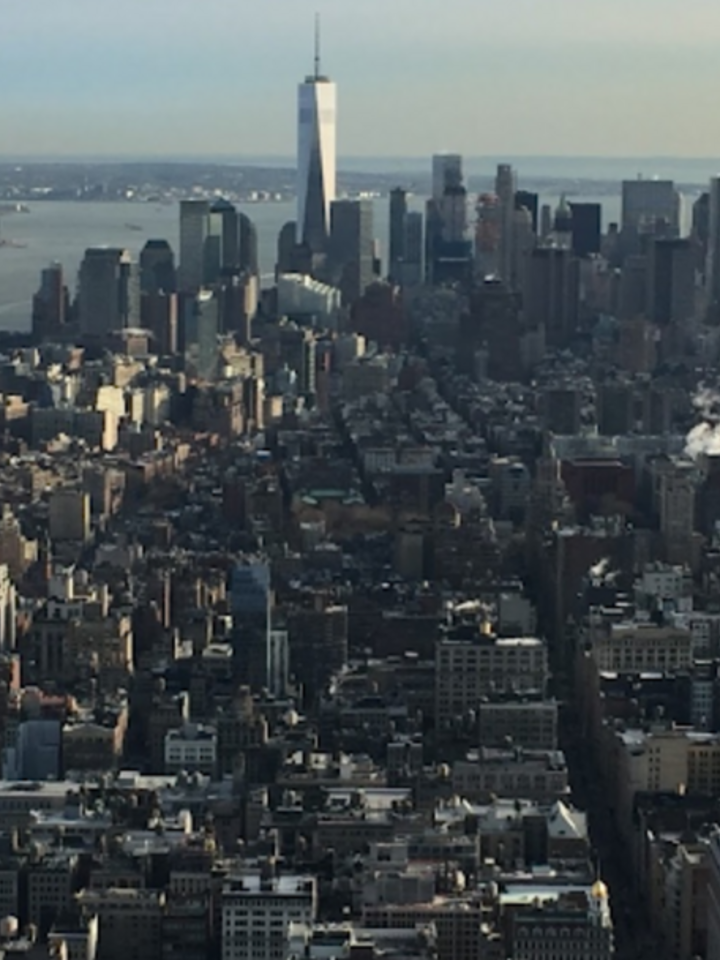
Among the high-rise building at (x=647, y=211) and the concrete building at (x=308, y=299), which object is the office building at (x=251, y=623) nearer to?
the concrete building at (x=308, y=299)

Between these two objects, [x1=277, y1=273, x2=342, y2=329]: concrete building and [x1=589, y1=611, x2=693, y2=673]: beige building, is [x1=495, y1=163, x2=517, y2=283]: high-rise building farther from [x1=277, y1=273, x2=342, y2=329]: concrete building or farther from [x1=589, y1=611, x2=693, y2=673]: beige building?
[x1=589, y1=611, x2=693, y2=673]: beige building

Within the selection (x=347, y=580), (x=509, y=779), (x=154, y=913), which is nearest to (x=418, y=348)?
(x=347, y=580)

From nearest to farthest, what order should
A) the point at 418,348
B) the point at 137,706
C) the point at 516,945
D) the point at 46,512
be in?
the point at 516,945
the point at 137,706
the point at 46,512
the point at 418,348

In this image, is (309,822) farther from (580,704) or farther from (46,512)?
(46,512)

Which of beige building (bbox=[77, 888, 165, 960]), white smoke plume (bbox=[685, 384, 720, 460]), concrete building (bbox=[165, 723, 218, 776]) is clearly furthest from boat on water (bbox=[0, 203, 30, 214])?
beige building (bbox=[77, 888, 165, 960])

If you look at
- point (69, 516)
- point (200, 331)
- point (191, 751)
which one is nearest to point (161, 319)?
point (200, 331)
